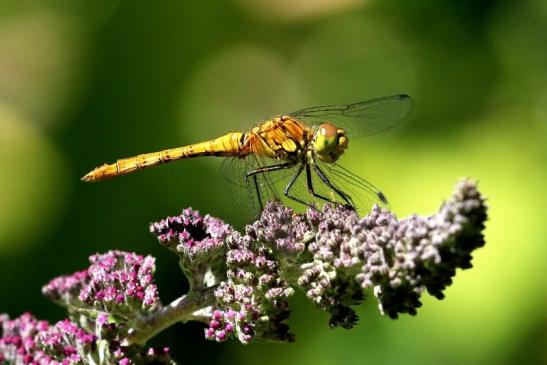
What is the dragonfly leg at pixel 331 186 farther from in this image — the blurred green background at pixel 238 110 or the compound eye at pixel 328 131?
the blurred green background at pixel 238 110

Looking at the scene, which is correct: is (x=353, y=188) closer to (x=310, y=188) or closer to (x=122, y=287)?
(x=310, y=188)

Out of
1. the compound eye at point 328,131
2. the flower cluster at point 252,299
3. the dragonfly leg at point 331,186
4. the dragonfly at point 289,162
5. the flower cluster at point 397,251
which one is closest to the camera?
the flower cluster at point 397,251

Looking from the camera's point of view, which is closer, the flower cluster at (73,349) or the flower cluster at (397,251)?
the flower cluster at (397,251)

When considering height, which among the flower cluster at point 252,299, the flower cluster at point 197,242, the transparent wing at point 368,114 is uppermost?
the transparent wing at point 368,114

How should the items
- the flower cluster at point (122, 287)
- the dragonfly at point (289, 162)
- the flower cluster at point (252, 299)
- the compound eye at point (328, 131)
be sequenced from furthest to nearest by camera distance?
the compound eye at point (328, 131) < the dragonfly at point (289, 162) < the flower cluster at point (122, 287) < the flower cluster at point (252, 299)

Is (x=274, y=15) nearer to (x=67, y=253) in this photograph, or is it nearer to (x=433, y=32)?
(x=433, y=32)

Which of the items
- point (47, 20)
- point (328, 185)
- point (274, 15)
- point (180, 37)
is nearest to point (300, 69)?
point (274, 15)

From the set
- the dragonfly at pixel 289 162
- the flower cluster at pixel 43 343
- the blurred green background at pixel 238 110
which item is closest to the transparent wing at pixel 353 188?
the dragonfly at pixel 289 162

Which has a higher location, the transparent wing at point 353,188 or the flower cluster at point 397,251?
the transparent wing at point 353,188
